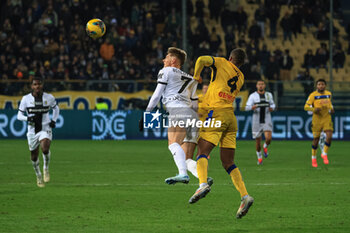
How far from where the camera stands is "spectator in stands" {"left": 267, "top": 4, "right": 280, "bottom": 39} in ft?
114

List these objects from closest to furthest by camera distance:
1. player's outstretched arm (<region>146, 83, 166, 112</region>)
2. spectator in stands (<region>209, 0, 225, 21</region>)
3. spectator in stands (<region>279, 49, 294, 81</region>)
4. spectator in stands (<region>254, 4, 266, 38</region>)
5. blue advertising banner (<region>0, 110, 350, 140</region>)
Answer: player's outstretched arm (<region>146, 83, 166, 112</region>), blue advertising banner (<region>0, 110, 350, 140</region>), spectator in stands (<region>279, 49, 294, 81</region>), spectator in stands (<region>254, 4, 266, 38</region>), spectator in stands (<region>209, 0, 225, 21</region>)

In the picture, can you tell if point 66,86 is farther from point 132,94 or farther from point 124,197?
point 124,197

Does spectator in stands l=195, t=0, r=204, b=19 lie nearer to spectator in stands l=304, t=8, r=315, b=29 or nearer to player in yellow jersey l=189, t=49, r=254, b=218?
spectator in stands l=304, t=8, r=315, b=29

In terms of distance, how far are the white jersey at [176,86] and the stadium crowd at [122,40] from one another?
18.1 metres

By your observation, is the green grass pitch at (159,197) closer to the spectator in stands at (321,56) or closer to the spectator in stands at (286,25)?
the spectator in stands at (321,56)

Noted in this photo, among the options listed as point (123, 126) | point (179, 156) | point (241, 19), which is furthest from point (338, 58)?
point (179, 156)

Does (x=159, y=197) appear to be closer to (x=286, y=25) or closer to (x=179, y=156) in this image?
(x=179, y=156)

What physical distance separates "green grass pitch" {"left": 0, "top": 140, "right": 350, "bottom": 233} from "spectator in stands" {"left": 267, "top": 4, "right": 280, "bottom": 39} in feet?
49.7

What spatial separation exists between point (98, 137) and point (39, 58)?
14.8 ft

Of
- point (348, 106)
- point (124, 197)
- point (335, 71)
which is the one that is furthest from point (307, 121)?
point (124, 197)

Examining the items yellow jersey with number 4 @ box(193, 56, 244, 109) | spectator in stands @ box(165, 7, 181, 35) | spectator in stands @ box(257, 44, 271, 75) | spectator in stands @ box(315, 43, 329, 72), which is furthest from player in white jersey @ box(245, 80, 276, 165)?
spectator in stands @ box(315, 43, 329, 72)

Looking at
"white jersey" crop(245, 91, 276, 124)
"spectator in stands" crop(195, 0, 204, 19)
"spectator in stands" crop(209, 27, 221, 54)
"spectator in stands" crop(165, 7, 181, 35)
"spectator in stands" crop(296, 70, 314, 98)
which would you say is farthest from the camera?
"spectator in stands" crop(195, 0, 204, 19)

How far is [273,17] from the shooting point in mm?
35000

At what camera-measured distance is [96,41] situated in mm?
31844
